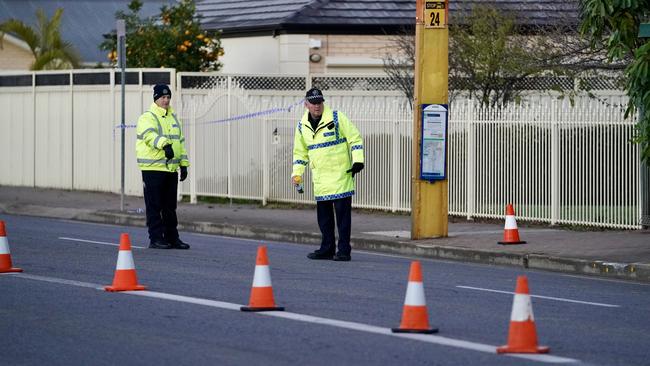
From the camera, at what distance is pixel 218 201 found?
1011 inches

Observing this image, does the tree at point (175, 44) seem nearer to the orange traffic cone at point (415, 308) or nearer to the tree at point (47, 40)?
the tree at point (47, 40)

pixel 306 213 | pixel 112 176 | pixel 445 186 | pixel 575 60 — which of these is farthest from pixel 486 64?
pixel 112 176

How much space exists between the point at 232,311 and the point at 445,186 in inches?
304

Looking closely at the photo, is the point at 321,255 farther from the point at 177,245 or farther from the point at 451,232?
the point at 451,232

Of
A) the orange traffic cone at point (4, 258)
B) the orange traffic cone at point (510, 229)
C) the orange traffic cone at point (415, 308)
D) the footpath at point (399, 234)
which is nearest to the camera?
the orange traffic cone at point (415, 308)

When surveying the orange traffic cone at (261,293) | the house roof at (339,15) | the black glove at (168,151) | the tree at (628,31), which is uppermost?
the house roof at (339,15)

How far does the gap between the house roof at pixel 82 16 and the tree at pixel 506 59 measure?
18.5 meters

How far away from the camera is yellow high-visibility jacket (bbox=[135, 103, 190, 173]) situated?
677 inches

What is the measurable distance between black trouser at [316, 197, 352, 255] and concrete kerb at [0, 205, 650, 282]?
1.69m

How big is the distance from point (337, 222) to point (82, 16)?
101ft

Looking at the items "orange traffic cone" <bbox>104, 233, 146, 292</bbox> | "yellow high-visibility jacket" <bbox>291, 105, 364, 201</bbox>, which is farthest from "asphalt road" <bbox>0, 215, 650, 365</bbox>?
"yellow high-visibility jacket" <bbox>291, 105, 364, 201</bbox>

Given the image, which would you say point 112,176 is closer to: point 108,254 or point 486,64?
point 486,64

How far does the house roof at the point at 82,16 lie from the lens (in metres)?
42.8

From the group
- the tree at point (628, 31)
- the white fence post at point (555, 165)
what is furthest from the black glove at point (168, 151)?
the white fence post at point (555, 165)
